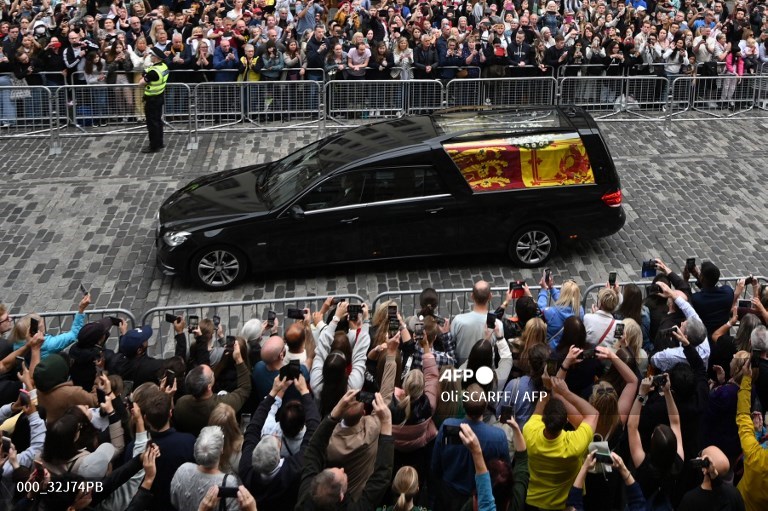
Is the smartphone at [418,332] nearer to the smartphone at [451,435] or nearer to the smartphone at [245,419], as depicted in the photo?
the smartphone at [451,435]

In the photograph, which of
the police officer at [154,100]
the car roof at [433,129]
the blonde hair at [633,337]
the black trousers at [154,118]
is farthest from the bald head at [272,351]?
the black trousers at [154,118]

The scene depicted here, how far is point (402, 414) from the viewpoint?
714cm

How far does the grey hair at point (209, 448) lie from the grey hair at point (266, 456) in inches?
9.0

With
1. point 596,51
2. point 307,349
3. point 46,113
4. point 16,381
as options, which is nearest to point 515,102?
point 596,51

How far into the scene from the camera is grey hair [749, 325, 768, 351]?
26.9ft

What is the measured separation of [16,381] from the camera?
8.32 meters

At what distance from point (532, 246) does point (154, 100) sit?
6741 millimetres

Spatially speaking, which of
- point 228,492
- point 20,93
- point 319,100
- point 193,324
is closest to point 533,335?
point 193,324

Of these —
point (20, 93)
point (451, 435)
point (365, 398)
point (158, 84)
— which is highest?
point (158, 84)

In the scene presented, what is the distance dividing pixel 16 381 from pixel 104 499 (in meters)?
2.19

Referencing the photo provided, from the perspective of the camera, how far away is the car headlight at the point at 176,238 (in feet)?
40.4

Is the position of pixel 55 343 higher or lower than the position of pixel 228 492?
lower

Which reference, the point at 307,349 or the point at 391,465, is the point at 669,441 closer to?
the point at 391,465

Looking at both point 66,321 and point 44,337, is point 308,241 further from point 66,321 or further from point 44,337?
point 44,337
